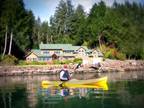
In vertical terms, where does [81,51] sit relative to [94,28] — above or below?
below

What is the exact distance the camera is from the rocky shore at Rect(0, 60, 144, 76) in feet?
285

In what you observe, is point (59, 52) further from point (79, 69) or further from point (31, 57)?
point (79, 69)

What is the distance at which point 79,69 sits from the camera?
3590 inches

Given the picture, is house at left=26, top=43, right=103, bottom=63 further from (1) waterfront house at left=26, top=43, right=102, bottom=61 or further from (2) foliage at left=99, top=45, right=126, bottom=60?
(2) foliage at left=99, top=45, right=126, bottom=60

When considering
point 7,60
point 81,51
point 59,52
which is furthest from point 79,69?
point 59,52

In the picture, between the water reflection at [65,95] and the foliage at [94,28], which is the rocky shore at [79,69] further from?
the water reflection at [65,95]

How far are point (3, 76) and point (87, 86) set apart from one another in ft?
118

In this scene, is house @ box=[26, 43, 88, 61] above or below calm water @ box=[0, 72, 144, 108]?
above

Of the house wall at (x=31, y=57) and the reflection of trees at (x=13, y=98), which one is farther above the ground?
the house wall at (x=31, y=57)

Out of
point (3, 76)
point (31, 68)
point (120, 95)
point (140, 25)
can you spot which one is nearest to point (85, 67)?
point (31, 68)

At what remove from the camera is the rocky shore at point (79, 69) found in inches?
3425

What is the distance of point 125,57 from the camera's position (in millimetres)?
107375

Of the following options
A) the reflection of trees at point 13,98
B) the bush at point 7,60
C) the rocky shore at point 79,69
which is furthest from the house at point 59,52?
the reflection of trees at point 13,98

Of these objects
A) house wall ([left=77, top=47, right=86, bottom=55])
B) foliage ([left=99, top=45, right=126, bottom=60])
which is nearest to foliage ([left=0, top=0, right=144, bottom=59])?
foliage ([left=99, top=45, right=126, bottom=60])
